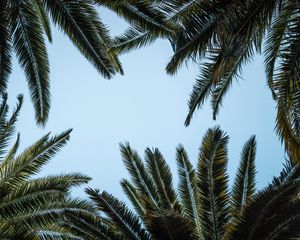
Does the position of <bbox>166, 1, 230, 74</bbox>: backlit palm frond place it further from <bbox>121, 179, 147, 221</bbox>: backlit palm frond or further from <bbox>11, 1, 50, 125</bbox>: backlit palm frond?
<bbox>121, 179, 147, 221</bbox>: backlit palm frond

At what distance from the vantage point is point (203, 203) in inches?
404

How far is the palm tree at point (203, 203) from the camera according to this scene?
29.0ft

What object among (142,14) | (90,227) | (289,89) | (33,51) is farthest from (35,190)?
(289,89)

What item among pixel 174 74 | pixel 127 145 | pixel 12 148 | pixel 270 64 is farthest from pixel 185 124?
pixel 12 148

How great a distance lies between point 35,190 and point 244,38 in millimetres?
6833

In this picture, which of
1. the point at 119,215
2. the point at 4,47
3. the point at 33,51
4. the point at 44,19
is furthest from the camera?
the point at 44,19

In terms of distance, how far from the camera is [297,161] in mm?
7516

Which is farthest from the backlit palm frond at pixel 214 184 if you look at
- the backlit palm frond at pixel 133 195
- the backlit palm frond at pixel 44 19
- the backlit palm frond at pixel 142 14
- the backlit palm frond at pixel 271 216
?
the backlit palm frond at pixel 44 19

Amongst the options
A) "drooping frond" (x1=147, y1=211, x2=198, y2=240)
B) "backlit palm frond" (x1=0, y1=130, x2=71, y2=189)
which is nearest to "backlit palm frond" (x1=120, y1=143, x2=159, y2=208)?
"backlit palm frond" (x1=0, y1=130, x2=71, y2=189)

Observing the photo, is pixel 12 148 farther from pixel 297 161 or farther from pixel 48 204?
pixel 297 161

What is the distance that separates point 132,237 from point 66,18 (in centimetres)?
448

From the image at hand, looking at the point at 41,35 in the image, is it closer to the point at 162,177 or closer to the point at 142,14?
the point at 142,14

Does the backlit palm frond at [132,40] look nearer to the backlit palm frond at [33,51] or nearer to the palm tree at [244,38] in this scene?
the palm tree at [244,38]

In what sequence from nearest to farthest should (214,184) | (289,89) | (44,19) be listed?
(289,89), (214,184), (44,19)
